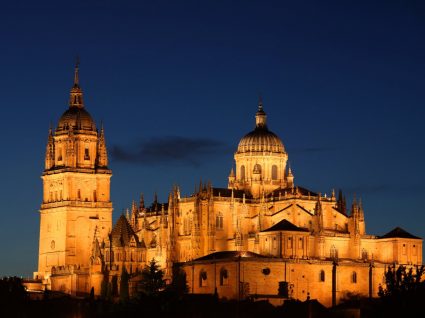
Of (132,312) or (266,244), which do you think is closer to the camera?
(132,312)

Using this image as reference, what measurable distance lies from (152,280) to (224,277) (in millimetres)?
6834

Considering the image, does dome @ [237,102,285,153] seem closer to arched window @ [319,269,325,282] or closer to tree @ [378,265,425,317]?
arched window @ [319,269,325,282]

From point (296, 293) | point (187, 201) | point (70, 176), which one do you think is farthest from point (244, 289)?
point (70, 176)

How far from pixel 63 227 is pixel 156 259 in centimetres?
1066

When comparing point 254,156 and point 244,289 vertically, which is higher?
point 254,156

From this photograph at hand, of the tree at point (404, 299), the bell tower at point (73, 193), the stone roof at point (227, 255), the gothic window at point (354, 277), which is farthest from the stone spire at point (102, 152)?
the tree at point (404, 299)

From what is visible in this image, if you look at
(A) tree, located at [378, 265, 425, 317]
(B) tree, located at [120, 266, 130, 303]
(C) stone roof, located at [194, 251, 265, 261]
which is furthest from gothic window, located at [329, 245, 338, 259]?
(A) tree, located at [378, 265, 425, 317]

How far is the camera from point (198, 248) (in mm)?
150375

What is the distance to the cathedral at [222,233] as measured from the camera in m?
145

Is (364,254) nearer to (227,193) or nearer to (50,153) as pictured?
(227,193)

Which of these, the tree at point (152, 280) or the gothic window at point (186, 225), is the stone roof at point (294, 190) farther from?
the tree at point (152, 280)

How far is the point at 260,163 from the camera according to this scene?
15975 cm

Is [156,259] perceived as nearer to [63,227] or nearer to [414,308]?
[63,227]

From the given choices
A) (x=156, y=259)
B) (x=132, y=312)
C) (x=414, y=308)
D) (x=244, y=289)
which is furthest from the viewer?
(x=156, y=259)
